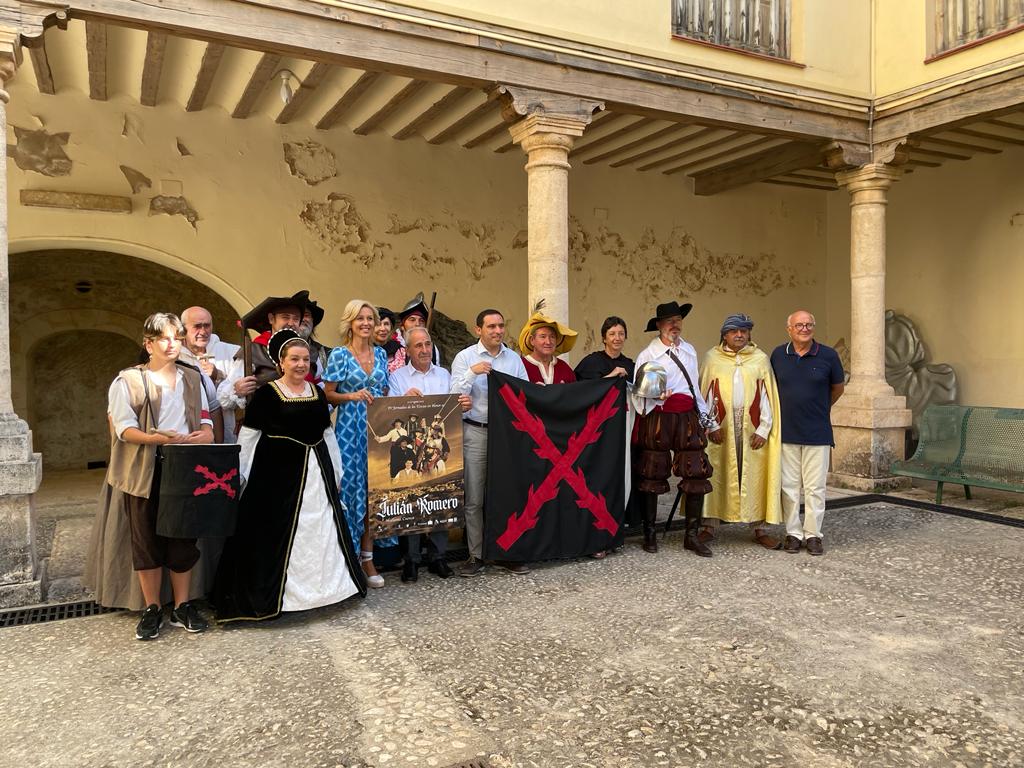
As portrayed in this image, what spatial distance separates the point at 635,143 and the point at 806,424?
4.83 meters

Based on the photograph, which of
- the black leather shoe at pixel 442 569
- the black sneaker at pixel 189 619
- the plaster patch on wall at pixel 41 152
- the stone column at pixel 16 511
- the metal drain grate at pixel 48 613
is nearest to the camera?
the black sneaker at pixel 189 619

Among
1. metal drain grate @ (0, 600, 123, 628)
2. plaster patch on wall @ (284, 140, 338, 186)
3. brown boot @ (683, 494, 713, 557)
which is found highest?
plaster patch on wall @ (284, 140, 338, 186)

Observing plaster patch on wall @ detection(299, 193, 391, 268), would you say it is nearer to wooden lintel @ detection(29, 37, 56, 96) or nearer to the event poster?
wooden lintel @ detection(29, 37, 56, 96)

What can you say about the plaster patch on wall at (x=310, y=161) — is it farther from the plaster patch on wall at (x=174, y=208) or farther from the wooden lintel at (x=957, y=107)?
the wooden lintel at (x=957, y=107)

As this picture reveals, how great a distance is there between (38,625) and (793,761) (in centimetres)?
350

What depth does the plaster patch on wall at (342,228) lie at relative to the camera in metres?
8.32

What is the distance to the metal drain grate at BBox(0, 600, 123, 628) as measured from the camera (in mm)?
3877

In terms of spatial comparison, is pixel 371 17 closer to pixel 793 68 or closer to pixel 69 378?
pixel 793 68

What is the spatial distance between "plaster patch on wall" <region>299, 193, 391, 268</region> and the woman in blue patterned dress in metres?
4.28

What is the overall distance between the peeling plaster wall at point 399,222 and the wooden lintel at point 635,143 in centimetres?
27

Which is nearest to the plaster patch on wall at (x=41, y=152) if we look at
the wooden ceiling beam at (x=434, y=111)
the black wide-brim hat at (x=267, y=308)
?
the wooden ceiling beam at (x=434, y=111)

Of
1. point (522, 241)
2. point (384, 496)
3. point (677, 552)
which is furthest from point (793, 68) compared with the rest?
point (384, 496)

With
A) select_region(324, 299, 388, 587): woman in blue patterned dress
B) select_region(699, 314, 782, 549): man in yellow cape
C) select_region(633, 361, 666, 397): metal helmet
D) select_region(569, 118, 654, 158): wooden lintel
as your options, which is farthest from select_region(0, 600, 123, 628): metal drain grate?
select_region(569, 118, 654, 158): wooden lintel

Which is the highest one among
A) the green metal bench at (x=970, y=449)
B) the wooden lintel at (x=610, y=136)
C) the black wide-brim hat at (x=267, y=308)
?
the wooden lintel at (x=610, y=136)
